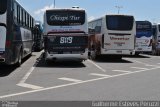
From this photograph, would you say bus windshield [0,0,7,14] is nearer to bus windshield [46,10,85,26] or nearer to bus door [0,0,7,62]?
bus door [0,0,7,62]

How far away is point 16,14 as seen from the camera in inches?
692

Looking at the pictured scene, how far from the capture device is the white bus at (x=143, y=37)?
31250 mm

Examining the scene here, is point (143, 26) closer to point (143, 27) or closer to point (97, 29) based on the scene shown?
point (143, 27)

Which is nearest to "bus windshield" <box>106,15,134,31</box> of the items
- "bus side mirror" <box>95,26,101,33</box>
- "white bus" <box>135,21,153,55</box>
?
"bus side mirror" <box>95,26,101,33</box>

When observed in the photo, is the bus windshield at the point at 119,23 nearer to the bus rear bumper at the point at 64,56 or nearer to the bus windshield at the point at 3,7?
the bus rear bumper at the point at 64,56

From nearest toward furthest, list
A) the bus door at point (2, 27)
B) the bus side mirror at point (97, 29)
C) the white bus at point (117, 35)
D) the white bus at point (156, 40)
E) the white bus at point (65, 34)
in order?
the bus door at point (2, 27), the white bus at point (65, 34), the white bus at point (117, 35), the bus side mirror at point (97, 29), the white bus at point (156, 40)

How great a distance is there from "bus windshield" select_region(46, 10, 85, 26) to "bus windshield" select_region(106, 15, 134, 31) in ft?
14.9

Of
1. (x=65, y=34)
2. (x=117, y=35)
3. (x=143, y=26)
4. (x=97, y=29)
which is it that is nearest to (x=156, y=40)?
(x=143, y=26)

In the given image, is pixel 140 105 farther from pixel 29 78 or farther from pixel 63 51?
pixel 63 51

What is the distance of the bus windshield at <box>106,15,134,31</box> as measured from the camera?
2539cm

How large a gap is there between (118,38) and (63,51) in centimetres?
589

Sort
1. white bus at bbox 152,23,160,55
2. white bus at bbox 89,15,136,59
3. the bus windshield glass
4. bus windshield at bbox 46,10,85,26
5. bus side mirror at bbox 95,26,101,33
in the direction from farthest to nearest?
white bus at bbox 152,23,160,55, the bus windshield glass, bus side mirror at bbox 95,26,101,33, white bus at bbox 89,15,136,59, bus windshield at bbox 46,10,85,26

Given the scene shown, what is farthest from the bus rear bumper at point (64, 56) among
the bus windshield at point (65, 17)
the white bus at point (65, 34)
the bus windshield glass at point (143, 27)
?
the bus windshield glass at point (143, 27)

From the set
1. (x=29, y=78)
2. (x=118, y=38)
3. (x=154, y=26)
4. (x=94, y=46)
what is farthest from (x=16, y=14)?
(x=154, y=26)
